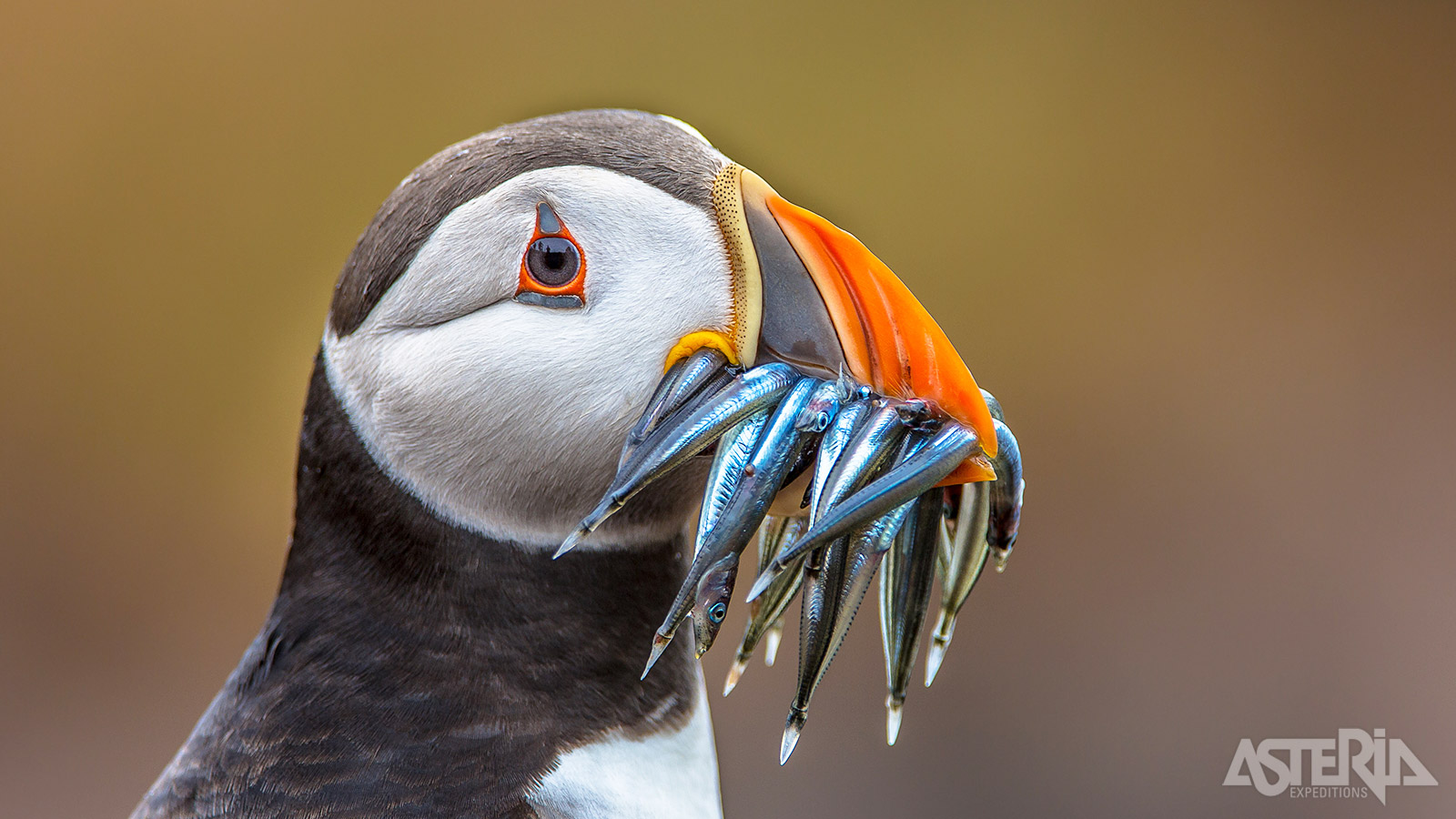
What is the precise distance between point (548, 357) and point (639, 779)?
0.56 m

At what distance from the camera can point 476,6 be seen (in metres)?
4.60

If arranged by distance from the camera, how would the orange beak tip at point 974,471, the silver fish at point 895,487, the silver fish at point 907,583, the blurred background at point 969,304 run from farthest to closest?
the blurred background at point 969,304, the silver fish at point 907,583, the orange beak tip at point 974,471, the silver fish at point 895,487

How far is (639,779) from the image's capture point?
57.9 inches

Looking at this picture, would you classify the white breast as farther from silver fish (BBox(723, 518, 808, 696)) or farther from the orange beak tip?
the orange beak tip

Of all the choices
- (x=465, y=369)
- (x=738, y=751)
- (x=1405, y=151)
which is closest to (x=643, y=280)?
(x=465, y=369)

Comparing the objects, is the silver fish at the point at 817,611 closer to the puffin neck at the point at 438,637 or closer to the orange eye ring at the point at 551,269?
the puffin neck at the point at 438,637

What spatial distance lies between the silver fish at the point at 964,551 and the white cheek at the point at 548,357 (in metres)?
0.39

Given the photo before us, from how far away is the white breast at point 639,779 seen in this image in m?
1.40

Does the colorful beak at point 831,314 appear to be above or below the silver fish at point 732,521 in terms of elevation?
above

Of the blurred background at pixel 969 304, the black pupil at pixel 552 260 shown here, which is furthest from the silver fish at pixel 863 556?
the blurred background at pixel 969 304

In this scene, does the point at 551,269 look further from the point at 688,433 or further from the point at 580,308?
the point at 688,433

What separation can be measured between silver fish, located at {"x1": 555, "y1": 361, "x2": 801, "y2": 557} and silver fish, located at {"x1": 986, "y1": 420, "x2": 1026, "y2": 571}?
264mm

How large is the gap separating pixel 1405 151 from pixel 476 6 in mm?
3946

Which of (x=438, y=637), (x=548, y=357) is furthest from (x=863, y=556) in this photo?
(x=438, y=637)
